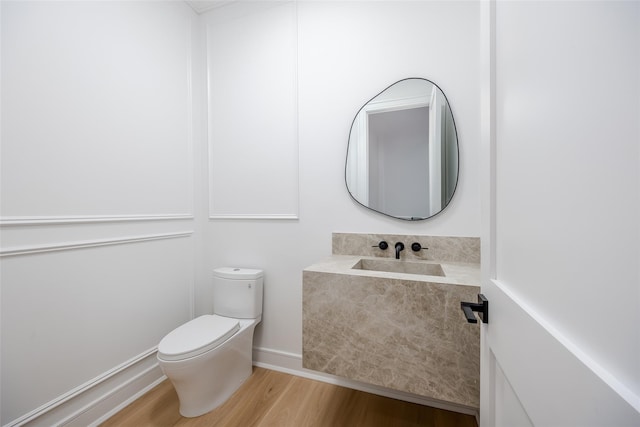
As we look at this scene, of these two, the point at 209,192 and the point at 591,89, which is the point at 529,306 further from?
the point at 209,192

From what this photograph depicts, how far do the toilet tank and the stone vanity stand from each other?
0.64m

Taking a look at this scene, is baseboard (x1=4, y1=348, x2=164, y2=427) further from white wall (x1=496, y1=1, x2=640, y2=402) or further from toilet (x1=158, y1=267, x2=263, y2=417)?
white wall (x1=496, y1=1, x2=640, y2=402)

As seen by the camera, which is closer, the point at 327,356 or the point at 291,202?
the point at 327,356

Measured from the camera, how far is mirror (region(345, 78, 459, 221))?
1509 millimetres

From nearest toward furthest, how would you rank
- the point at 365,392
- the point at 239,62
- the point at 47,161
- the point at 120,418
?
the point at 47,161 → the point at 120,418 → the point at 365,392 → the point at 239,62

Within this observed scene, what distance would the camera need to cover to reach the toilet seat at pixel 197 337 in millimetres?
1317

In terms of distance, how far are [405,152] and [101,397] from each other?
223 centimetres

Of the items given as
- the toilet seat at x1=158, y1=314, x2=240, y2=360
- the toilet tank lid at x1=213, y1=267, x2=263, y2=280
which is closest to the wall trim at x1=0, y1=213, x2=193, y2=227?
the toilet tank lid at x1=213, y1=267, x2=263, y2=280

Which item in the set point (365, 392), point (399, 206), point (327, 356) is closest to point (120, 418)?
point (327, 356)

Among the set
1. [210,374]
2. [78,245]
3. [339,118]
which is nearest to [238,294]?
[210,374]

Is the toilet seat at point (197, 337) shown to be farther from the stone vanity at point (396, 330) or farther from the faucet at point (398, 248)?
the faucet at point (398, 248)

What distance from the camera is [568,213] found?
354 millimetres

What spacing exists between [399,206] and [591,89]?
1307mm

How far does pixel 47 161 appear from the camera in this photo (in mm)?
1226
